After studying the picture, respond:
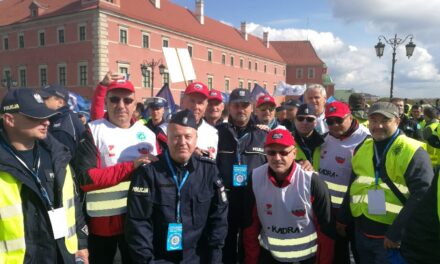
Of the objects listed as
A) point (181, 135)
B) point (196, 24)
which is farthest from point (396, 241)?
point (196, 24)

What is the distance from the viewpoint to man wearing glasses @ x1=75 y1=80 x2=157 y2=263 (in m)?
2.98

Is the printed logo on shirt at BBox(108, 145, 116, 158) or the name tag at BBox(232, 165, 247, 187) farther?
the name tag at BBox(232, 165, 247, 187)

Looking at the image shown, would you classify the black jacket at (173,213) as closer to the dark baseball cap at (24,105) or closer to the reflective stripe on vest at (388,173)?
the dark baseball cap at (24,105)

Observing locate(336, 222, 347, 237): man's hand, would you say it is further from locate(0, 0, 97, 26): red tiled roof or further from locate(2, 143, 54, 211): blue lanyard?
locate(0, 0, 97, 26): red tiled roof

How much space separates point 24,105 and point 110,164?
937 mm

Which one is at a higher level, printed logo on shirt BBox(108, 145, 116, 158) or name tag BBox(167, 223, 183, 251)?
printed logo on shirt BBox(108, 145, 116, 158)

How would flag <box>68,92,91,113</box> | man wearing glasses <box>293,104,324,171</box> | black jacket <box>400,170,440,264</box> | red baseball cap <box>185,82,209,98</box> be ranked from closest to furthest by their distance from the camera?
black jacket <box>400,170,440,264</box>, red baseball cap <box>185,82,209,98</box>, man wearing glasses <box>293,104,324,171</box>, flag <box>68,92,91,113</box>

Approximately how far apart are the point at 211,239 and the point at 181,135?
936mm

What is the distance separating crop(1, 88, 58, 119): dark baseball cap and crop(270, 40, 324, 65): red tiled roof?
76.3 meters

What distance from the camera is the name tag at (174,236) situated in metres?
2.75

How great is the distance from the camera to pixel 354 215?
335 cm

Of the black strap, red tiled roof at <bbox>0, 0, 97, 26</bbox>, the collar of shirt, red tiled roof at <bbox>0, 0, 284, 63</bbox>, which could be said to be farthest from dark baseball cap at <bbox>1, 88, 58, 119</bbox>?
red tiled roof at <bbox>0, 0, 97, 26</bbox>

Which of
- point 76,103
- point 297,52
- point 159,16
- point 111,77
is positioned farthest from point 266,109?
point 297,52

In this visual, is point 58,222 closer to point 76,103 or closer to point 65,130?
point 65,130
